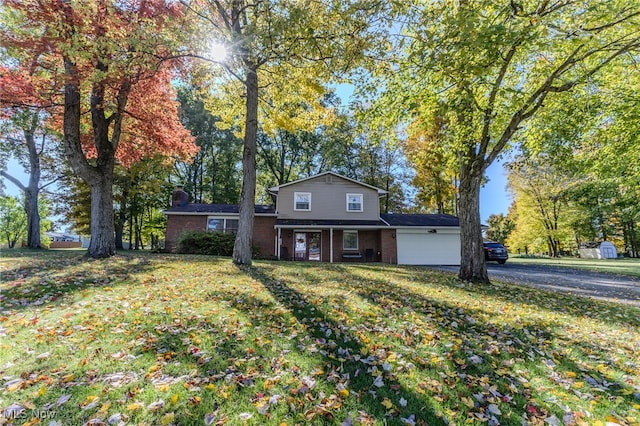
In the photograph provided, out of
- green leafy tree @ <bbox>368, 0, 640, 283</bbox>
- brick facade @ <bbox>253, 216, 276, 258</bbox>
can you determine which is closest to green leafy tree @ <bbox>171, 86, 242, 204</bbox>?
brick facade @ <bbox>253, 216, 276, 258</bbox>

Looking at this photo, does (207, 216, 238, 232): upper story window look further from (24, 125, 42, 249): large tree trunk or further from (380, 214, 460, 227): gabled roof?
(380, 214, 460, 227): gabled roof

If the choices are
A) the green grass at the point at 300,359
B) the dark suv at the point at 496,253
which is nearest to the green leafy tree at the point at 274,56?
the green grass at the point at 300,359

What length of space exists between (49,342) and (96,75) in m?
7.78

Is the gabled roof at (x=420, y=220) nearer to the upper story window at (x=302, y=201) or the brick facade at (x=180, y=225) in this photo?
the upper story window at (x=302, y=201)

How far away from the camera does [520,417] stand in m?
2.64

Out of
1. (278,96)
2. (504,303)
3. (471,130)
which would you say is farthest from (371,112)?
(504,303)

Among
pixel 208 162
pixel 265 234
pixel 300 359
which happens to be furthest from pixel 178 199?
pixel 300 359

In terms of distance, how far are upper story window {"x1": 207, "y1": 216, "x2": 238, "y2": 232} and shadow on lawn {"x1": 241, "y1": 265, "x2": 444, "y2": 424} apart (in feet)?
53.5

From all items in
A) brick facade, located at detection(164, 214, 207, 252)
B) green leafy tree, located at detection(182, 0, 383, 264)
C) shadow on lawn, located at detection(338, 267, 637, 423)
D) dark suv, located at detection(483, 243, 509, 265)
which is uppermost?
green leafy tree, located at detection(182, 0, 383, 264)

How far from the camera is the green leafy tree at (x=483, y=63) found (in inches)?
246

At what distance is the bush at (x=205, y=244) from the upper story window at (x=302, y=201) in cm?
511

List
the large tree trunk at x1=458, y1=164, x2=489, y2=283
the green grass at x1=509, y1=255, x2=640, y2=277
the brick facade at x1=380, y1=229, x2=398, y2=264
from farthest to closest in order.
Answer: the brick facade at x1=380, y1=229, x2=398, y2=264 < the green grass at x1=509, y1=255, x2=640, y2=277 < the large tree trunk at x1=458, y1=164, x2=489, y2=283

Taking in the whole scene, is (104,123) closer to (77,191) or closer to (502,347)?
(502,347)

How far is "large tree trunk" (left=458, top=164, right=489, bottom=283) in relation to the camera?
9.61 meters
